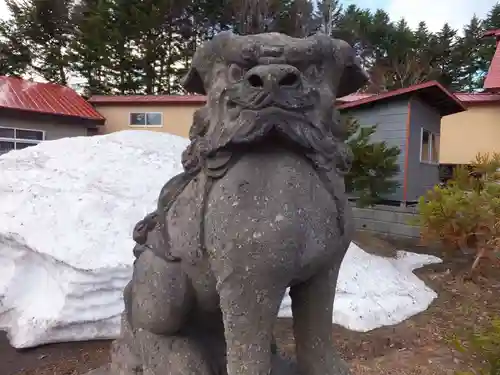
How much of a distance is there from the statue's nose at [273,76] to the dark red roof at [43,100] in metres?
8.36

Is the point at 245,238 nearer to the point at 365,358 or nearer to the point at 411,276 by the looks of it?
the point at 365,358

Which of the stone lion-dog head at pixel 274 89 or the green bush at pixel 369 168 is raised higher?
the stone lion-dog head at pixel 274 89

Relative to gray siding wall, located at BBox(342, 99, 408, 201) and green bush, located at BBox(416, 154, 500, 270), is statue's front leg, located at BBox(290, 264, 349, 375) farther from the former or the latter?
gray siding wall, located at BBox(342, 99, 408, 201)

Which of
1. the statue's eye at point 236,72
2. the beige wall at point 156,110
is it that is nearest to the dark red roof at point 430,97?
the beige wall at point 156,110

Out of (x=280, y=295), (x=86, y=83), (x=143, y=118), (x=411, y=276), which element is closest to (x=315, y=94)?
(x=280, y=295)

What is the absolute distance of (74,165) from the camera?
372cm

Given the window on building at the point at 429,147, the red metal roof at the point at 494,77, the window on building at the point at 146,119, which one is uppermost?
the red metal roof at the point at 494,77

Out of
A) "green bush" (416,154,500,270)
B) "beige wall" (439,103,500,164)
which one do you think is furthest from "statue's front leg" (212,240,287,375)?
"beige wall" (439,103,500,164)

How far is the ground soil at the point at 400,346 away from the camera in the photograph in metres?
2.63

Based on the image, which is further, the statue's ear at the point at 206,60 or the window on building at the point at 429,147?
the window on building at the point at 429,147

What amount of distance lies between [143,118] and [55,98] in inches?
72.3

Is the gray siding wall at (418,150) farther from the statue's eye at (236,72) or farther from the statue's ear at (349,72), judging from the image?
the statue's eye at (236,72)

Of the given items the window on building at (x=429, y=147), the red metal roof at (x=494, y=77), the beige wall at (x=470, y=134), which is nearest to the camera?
the window on building at (x=429, y=147)

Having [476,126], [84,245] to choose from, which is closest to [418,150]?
[476,126]
